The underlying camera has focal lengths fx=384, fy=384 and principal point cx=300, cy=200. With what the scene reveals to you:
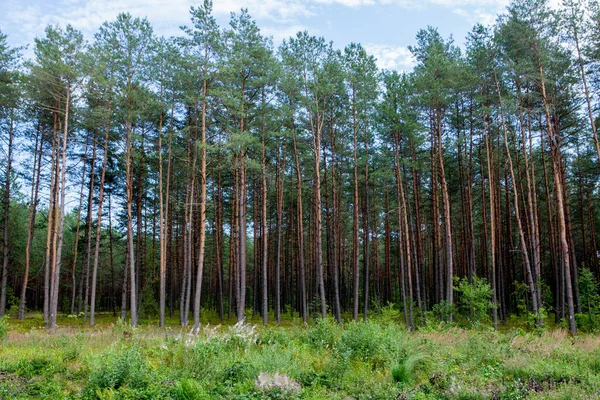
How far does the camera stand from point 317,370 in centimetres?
786

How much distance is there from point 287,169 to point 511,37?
52.3 feet

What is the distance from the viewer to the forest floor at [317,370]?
5.98m

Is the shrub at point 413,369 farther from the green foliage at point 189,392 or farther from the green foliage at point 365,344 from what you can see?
the green foliage at point 189,392

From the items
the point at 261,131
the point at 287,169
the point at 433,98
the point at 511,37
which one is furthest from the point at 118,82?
the point at 511,37

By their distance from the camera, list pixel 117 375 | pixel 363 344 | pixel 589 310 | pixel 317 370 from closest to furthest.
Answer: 1. pixel 117 375
2. pixel 317 370
3. pixel 363 344
4. pixel 589 310

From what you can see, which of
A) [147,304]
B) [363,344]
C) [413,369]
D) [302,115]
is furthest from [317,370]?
[147,304]

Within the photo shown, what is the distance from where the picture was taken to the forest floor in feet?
19.6

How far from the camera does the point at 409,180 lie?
2642 centimetres

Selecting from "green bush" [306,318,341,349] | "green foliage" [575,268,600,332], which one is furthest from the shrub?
"green foliage" [575,268,600,332]

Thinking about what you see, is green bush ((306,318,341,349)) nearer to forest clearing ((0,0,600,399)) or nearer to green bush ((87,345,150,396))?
forest clearing ((0,0,600,399))

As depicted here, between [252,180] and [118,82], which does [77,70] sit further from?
[252,180]

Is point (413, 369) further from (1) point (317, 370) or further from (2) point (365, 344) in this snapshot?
(1) point (317, 370)

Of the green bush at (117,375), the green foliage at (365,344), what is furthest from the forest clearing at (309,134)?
the green bush at (117,375)

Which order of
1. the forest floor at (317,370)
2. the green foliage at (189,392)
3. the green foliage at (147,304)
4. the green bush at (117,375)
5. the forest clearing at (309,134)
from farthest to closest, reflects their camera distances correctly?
the green foliage at (147,304) < the forest clearing at (309,134) < the green bush at (117,375) < the forest floor at (317,370) < the green foliage at (189,392)
